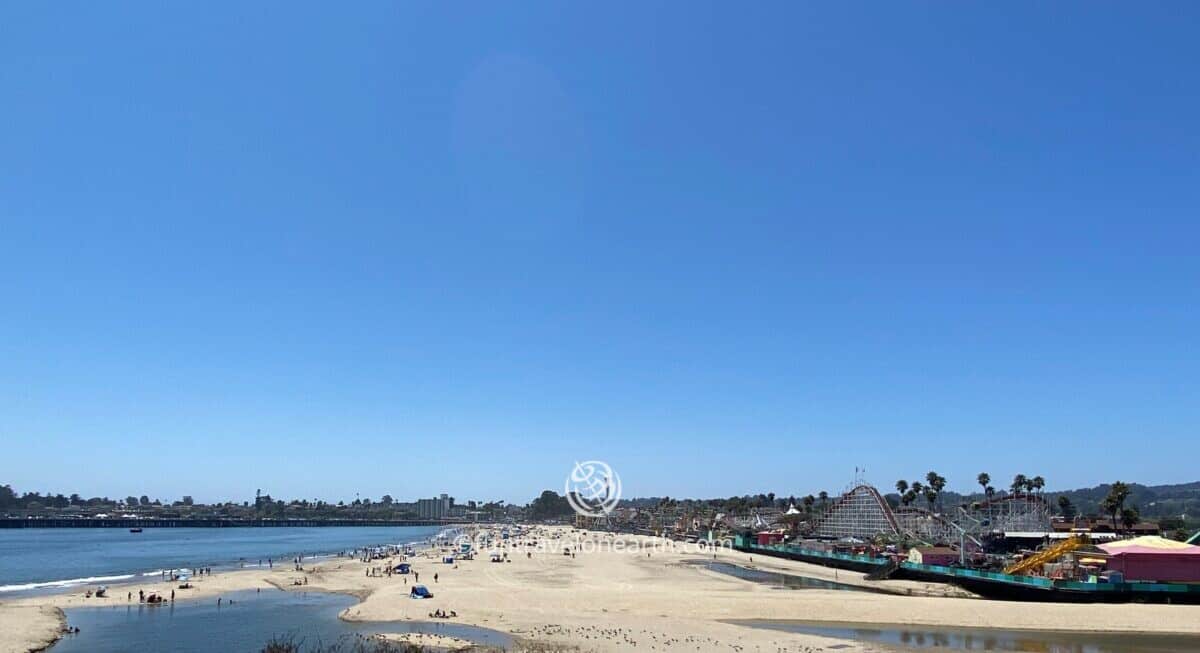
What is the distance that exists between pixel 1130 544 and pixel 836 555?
33911 mm

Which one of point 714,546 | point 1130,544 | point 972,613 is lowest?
point 714,546

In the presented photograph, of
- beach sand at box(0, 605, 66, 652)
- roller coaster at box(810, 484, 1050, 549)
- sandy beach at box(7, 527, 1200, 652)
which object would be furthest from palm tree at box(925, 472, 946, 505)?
beach sand at box(0, 605, 66, 652)

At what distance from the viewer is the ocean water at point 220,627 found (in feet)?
114

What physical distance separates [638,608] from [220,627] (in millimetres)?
23600

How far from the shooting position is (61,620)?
40031 millimetres

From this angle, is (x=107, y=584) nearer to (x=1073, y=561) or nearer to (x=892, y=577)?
(x=892, y=577)

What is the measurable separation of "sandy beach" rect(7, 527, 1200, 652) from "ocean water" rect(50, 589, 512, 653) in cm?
161

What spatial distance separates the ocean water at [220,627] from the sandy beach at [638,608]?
5.30 feet

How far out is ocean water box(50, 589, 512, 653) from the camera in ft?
114

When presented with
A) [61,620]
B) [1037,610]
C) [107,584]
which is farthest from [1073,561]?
[107,584]

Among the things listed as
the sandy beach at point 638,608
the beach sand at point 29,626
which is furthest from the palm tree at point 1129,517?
the beach sand at point 29,626

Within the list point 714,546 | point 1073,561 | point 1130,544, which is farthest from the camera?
point 714,546

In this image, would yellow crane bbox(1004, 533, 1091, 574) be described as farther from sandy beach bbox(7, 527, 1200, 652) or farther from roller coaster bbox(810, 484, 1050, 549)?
roller coaster bbox(810, 484, 1050, 549)

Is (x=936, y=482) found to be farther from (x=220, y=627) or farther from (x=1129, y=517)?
(x=220, y=627)
